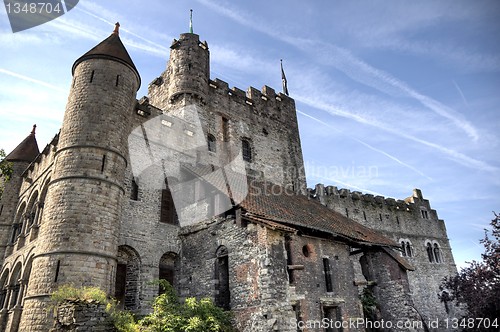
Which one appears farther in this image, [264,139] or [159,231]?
[264,139]

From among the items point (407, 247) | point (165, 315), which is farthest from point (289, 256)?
point (407, 247)

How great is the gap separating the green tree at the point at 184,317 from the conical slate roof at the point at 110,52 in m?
9.32

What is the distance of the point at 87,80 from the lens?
45.7ft

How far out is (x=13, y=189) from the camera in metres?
19.7

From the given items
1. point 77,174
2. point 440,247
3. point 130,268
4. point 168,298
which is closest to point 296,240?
point 168,298

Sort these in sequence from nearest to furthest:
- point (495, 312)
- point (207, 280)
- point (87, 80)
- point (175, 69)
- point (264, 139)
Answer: point (207, 280), point (87, 80), point (495, 312), point (175, 69), point (264, 139)

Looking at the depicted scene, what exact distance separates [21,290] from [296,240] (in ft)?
36.2

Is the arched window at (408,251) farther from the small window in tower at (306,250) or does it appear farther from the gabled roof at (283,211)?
the small window in tower at (306,250)

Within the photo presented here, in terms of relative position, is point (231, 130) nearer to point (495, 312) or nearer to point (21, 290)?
point (21, 290)

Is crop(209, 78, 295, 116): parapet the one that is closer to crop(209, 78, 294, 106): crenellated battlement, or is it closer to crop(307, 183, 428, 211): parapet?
crop(209, 78, 294, 106): crenellated battlement

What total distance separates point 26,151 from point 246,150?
43.9 feet

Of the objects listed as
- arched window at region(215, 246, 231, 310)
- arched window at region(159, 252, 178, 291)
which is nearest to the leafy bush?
arched window at region(215, 246, 231, 310)

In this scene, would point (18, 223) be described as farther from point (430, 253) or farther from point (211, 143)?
point (430, 253)

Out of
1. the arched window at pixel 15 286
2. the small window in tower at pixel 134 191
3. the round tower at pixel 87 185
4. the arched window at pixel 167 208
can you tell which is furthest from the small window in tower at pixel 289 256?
the arched window at pixel 15 286
